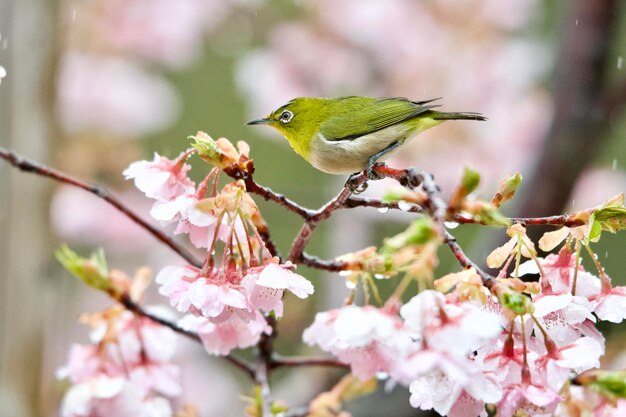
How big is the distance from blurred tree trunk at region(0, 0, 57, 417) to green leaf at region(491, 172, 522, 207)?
948mm

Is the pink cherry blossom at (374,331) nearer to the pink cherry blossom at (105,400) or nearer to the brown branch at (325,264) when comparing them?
the brown branch at (325,264)

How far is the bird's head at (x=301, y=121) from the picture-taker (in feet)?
3.14

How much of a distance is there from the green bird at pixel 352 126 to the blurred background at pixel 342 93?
0.72m

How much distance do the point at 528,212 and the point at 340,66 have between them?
54.4 inches

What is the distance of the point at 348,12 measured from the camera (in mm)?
2898

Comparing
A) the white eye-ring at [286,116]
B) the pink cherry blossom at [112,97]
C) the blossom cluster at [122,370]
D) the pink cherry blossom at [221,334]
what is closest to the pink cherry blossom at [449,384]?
the pink cherry blossom at [221,334]

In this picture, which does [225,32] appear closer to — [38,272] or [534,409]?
[38,272]

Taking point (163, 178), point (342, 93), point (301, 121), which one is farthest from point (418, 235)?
point (342, 93)

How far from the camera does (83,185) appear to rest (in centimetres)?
78

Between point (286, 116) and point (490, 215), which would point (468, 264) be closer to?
point (490, 215)

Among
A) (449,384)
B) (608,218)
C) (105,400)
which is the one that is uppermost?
(608,218)

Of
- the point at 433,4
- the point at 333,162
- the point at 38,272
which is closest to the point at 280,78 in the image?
the point at 433,4

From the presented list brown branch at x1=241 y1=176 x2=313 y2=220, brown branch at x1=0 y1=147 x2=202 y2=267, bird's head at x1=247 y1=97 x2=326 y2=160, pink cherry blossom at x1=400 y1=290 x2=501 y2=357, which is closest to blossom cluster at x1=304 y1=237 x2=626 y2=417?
pink cherry blossom at x1=400 y1=290 x2=501 y2=357

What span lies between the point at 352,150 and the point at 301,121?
4.9 inches
